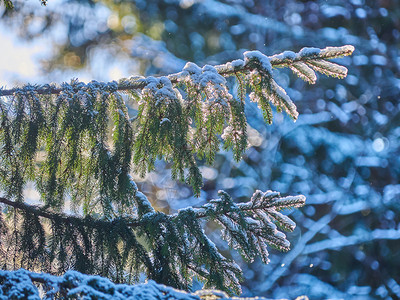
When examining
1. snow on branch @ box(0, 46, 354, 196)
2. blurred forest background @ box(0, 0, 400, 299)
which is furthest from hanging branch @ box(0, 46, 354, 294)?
blurred forest background @ box(0, 0, 400, 299)

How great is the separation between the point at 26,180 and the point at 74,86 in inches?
21.4

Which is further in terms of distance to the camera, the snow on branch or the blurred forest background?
the blurred forest background

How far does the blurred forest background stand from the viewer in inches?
317

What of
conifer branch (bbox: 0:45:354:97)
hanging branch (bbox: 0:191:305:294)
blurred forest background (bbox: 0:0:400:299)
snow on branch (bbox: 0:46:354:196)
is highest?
blurred forest background (bbox: 0:0:400:299)

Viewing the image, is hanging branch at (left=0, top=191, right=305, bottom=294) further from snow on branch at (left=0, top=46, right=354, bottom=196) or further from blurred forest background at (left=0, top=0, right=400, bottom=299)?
blurred forest background at (left=0, top=0, right=400, bottom=299)

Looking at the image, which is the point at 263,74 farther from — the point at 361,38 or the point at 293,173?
the point at 361,38

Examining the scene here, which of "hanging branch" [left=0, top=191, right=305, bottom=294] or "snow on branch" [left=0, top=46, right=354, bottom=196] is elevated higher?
"snow on branch" [left=0, top=46, right=354, bottom=196]

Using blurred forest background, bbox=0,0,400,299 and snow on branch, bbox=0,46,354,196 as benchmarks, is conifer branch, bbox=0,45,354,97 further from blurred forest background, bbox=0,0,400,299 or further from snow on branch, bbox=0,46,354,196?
blurred forest background, bbox=0,0,400,299

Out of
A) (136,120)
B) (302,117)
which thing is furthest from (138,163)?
(302,117)

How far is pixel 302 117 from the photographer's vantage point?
8.90 m

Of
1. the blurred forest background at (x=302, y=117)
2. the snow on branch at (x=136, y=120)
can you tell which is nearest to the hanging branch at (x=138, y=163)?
the snow on branch at (x=136, y=120)

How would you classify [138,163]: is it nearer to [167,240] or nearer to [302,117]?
[167,240]

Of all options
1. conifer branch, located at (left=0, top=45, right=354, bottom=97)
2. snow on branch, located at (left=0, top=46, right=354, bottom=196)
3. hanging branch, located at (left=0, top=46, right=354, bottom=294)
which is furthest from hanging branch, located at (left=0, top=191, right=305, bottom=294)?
conifer branch, located at (left=0, top=45, right=354, bottom=97)

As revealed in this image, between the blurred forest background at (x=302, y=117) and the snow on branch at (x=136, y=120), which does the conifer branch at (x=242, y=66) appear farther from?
the blurred forest background at (x=302, y=117)
